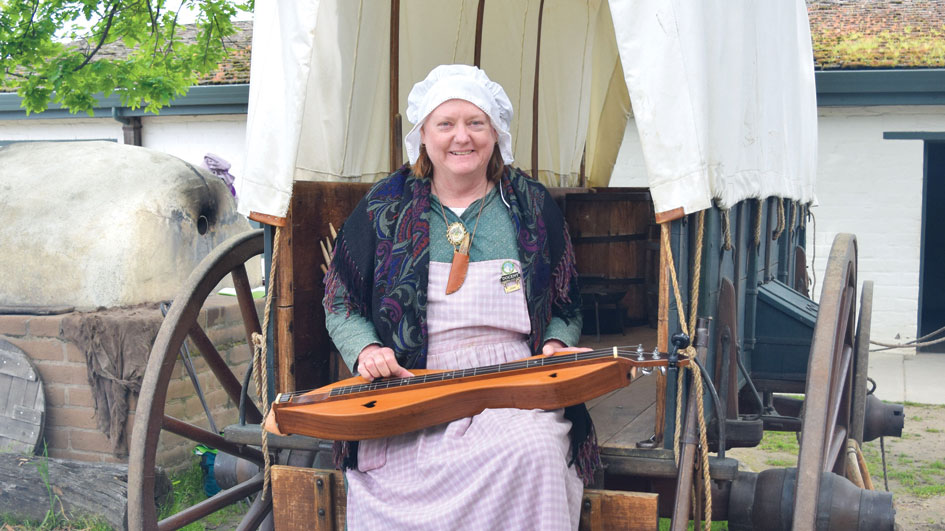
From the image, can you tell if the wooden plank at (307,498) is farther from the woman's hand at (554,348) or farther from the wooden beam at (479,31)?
the wooden beam at (479,31)

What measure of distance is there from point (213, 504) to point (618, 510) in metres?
1.36

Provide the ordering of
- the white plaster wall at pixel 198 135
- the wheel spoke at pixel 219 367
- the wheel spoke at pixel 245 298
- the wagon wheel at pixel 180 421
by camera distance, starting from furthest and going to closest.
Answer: the white plaster wall at pixel 198 135
the wheel spoke at pixel 245 298
the wheel spoke at pixel 219 367
the wagon wheel at pixel 180 421

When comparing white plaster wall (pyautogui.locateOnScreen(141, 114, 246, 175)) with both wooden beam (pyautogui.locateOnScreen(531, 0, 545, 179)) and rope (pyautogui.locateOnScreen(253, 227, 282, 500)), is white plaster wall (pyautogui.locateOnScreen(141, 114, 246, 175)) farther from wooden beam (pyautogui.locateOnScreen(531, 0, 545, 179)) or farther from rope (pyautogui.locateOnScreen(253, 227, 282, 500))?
rope (pyautogui.locateOnScreen(253, 227, 282, 500))

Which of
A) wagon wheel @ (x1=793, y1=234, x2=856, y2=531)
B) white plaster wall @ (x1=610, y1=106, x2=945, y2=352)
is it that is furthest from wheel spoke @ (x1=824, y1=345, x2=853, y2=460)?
white plaster wall @ (x1=610, y1=106, x2=945, y2=352)

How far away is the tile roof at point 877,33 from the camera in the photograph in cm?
910

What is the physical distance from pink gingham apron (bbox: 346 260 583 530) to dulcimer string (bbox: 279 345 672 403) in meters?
0.11

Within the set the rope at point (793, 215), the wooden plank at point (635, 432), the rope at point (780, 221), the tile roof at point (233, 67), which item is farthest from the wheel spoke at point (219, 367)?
the tile roof at point (233, 67)

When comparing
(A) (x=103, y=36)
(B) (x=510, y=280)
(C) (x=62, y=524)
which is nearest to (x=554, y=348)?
(B) (x=510, y=280)

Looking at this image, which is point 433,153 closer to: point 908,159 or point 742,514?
point 742,514

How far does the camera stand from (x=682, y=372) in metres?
2.40

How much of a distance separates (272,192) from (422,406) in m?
0.84

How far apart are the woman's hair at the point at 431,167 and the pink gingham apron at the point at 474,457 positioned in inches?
11.9

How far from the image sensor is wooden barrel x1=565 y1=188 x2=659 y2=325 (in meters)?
4.73

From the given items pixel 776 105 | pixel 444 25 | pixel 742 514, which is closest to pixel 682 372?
pixel 742 514
